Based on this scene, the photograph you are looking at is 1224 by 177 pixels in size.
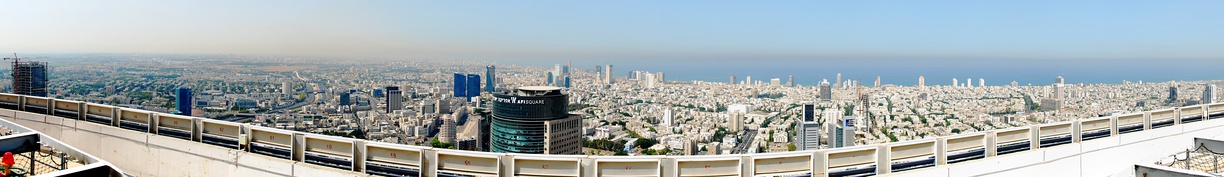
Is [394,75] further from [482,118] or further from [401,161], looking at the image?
[401,161]

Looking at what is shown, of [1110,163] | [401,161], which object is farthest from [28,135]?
[1110,163]

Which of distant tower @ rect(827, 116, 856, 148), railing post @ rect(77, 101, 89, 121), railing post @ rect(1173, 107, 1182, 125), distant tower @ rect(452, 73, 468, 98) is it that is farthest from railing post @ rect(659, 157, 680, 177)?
distant tower @ rect(452, 73, 468, 98)

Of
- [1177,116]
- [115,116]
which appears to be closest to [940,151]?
[1177,116]

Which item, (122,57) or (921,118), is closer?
(122,57)

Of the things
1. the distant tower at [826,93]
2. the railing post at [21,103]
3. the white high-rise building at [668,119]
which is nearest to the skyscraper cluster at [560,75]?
the white high-rise building at [668,119]

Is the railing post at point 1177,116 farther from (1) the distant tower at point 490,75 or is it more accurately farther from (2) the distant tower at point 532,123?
(1) the distant tower at point 490,75

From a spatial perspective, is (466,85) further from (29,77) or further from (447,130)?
(29,77)
